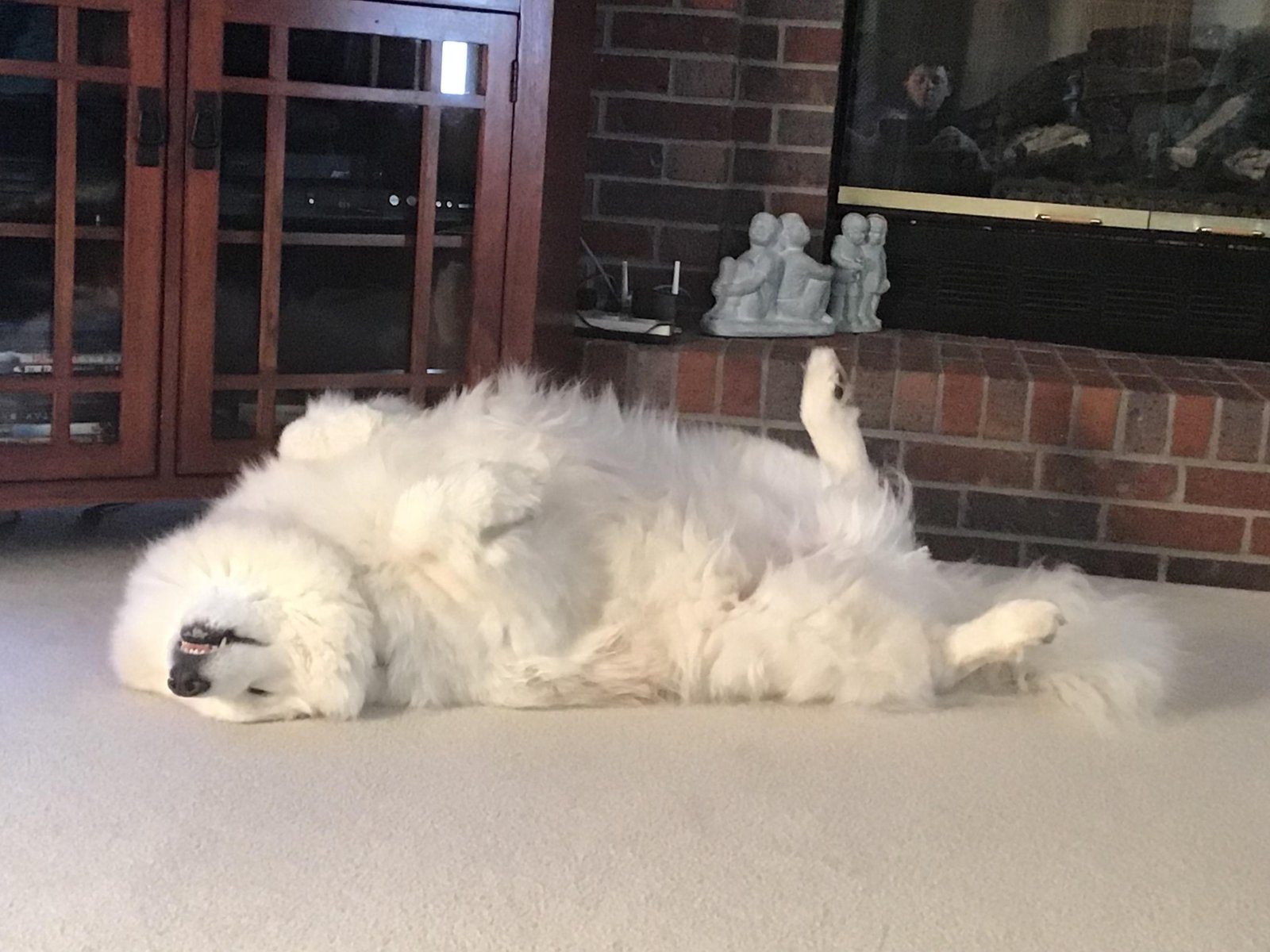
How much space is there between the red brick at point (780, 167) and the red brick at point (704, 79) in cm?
15

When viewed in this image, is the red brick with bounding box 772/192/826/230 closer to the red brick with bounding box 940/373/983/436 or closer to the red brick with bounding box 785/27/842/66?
the red brick with bounding box 785/27/842/66

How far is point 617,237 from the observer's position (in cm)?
293

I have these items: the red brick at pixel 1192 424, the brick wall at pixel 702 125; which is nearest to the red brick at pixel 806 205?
the brick wall at pixel 702 125

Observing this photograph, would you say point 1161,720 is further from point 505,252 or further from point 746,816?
point 505,252

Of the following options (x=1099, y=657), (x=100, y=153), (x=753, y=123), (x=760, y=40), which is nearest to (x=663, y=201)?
(x=753, y=123)

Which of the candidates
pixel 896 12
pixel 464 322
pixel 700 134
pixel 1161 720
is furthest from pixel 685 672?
pixel 896 12

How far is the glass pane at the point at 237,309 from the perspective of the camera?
7.10 feet

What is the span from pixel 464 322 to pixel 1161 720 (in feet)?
3.96

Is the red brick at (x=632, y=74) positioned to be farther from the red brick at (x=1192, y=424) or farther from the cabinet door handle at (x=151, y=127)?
the red brick at (x=1192, y=424)

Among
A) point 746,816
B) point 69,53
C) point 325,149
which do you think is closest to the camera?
point 746,816

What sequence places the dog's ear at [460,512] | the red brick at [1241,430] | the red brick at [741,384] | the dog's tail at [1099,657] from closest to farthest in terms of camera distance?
the dog's ear at [460,512] < the dog's tail at [1099,657] < the red brick at [1241,430] < the red brick at [741,384]

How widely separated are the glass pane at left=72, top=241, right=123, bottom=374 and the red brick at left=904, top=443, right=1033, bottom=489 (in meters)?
1.33

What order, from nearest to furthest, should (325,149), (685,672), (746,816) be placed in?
(746,816) < (685,672) < (325,149)

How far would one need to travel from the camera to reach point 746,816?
1508 mm
